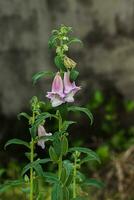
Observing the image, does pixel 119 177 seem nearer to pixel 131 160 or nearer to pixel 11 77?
pixel 131 160

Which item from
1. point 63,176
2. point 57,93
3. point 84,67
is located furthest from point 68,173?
point 84,67

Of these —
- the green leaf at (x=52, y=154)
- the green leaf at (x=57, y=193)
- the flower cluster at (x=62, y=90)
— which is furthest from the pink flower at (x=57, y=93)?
the green leaf at (x=57, y=193)

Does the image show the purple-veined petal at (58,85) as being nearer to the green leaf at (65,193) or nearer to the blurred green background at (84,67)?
the green leaf at (65,193)

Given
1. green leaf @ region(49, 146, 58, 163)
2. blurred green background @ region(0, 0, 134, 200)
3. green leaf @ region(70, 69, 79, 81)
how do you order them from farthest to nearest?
blurred green background @ region(0, 0, 134, 200)
green leaf @ region(49, 146, 58, 163)
green leaf @ region(70, 69, 79, 81)

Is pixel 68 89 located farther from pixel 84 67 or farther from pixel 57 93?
Answer: pixel 84 67

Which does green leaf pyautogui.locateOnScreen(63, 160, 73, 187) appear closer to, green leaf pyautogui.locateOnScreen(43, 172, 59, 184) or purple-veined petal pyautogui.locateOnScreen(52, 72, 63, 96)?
green leaf pyautogui.locateOnScreen(43, 172, 59, 184)

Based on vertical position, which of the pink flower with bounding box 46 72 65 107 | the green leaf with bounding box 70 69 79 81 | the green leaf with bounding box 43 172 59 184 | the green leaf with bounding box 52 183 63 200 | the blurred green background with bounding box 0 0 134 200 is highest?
the blurred green background with bounding box 0 0 134 200

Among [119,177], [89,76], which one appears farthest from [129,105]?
[119,177]

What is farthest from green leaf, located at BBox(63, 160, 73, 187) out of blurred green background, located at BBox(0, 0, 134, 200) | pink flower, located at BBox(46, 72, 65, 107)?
blurred green background, located at BBox(0, 0, 134, 200)
